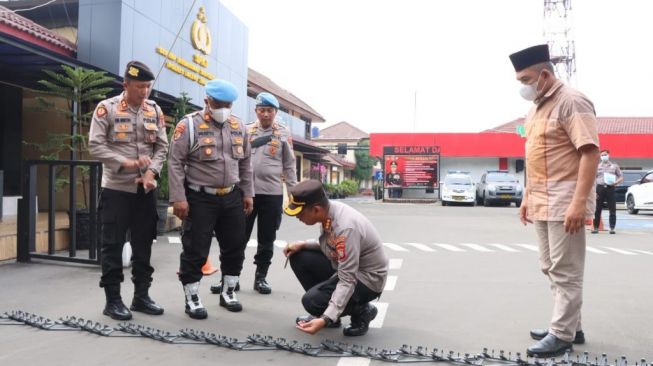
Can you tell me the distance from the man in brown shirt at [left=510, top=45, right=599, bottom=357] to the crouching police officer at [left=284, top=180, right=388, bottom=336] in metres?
1.10

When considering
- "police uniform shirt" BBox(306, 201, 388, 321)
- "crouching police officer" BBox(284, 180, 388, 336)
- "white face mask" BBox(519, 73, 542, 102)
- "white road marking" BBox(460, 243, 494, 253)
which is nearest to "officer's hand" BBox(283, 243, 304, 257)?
"crouching police officer" BBox(284, 180, 388, 336)

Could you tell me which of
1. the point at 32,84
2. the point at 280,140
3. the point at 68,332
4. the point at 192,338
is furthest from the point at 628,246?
the point at 32,84

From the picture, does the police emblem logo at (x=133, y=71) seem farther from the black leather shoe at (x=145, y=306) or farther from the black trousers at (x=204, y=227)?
the black leather shoe at (x=145, y=306)

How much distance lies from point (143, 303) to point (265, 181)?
1556 mm

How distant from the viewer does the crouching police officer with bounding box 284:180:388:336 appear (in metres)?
3.55

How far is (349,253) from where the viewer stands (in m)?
3.58

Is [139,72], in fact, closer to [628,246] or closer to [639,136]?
[628,246]

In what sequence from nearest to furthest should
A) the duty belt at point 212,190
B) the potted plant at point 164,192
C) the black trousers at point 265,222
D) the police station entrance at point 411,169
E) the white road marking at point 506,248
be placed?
the duty belt at point 212,190, the black trousers at point 265,222, the white road marking at point 506,248, the potted plant at point 164,192, the police station entrance at point 411,169

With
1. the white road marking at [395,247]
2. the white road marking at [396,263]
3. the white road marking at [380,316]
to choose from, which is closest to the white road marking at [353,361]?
the white road marking at [380,316]

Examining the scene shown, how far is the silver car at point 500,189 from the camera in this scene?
2538cm

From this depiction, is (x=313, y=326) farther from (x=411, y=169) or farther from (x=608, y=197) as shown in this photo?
(x=411, y=169)

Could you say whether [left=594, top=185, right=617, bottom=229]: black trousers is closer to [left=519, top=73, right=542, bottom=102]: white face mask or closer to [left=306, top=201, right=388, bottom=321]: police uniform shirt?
[left=519, top=73, right=542, bottom=102]: white face mask

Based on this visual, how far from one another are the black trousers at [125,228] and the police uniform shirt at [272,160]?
3.62 feet

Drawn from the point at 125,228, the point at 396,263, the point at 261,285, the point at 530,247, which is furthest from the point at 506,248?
the point at 125,228
